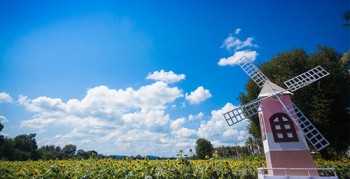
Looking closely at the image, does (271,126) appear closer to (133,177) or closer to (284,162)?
(284,162)

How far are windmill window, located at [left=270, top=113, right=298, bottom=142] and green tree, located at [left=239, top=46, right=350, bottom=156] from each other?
35.0 feet

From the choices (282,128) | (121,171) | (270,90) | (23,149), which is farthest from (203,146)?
(121,171)

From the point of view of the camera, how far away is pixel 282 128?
960 centimetres

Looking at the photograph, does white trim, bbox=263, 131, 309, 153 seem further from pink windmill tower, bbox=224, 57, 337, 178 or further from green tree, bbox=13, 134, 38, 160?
green tree, bbox=13, 134, 38, 160

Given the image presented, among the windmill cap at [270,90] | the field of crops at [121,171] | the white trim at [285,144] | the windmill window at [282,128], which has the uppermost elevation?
the windmill cap at [270,90]

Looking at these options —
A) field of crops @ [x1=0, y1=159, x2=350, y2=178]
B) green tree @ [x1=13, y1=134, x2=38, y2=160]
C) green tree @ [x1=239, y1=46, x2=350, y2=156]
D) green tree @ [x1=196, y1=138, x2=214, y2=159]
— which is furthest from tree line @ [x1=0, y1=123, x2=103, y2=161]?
green tree @ [x1=196, y1=138, x2=214, y2=159]

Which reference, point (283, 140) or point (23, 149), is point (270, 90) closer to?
point (283, 140)

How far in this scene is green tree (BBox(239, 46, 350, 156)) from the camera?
1822 cm

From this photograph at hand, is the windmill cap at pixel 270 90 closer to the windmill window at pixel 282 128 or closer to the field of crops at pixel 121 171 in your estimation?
the windmill window at pixel 282 128

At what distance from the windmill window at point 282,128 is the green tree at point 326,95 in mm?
10672

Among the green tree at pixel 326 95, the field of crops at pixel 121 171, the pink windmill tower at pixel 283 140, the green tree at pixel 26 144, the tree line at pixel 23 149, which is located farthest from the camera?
the green tree at pixel 26 144

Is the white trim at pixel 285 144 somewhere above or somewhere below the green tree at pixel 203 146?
below

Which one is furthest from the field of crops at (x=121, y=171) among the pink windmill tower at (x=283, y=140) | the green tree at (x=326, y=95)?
the green tree at (x=326, y=95)

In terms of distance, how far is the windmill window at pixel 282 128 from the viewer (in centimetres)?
935
